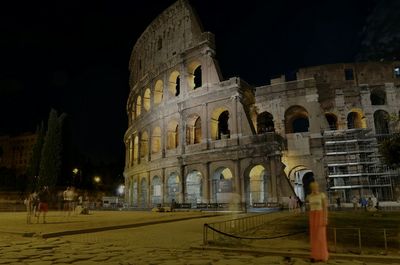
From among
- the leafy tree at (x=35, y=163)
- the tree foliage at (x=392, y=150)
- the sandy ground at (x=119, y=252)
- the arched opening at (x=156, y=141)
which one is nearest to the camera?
the sandy ground at (x=119, y=252)

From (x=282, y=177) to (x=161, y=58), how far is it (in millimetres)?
19409

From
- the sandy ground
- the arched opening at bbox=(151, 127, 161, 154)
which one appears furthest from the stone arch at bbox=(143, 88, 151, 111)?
the sandy ground

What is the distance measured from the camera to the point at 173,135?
112 ft

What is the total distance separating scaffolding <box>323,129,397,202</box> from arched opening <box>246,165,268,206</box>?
5.24m

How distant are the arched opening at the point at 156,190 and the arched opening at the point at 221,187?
7014 millimetres

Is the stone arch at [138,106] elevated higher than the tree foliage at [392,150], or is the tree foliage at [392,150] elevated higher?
the stone arch at [138,106]

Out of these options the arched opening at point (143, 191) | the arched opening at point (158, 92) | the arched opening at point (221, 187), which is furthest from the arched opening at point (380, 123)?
the arched opening at point (143, 191)

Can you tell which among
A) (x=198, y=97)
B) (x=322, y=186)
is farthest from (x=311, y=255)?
(x=198, y=97)

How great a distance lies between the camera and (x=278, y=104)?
3059 cm

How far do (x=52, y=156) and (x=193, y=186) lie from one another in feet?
54.7

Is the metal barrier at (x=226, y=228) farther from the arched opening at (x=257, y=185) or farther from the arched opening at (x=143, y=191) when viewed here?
the arched opening at (x=143, y=191)

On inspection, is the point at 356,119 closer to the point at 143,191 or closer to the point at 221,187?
the point at 221,187

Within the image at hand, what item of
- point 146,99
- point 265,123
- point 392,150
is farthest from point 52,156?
point 392,150

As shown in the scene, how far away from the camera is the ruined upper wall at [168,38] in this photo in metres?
33.0
